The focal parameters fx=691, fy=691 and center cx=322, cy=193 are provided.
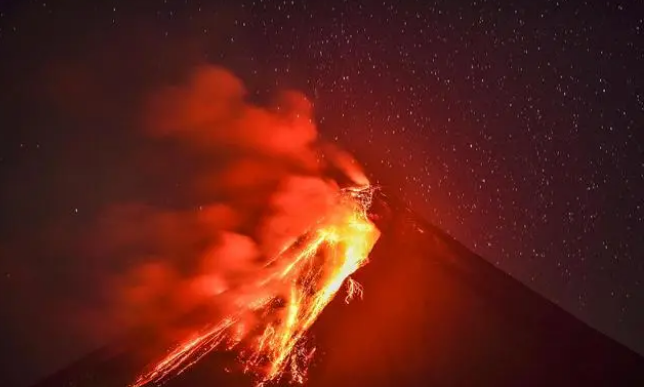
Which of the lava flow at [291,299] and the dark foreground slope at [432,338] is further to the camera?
the lava flow at [291,299]

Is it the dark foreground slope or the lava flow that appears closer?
the dark foreground slope

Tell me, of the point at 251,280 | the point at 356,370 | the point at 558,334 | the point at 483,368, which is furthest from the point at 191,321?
the point at 558,334

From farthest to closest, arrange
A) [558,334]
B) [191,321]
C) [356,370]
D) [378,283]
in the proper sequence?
[191,321], [378,283], [558,334], [356,370]

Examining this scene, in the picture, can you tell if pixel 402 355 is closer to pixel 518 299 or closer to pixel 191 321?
pixel 518 299

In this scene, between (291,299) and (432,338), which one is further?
(291,299)
